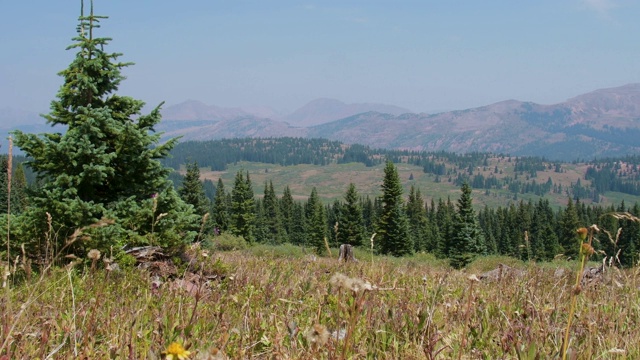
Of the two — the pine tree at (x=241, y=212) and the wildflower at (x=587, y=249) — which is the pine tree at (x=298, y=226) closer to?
the pine tree at (x=241, y=212)

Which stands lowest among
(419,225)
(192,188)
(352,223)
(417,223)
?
(419,225)

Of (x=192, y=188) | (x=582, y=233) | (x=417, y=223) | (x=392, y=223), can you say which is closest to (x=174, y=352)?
(x=582, y=233)

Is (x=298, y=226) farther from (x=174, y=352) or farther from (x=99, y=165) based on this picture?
(x=174, y=352)

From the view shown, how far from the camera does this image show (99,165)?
30.6ft

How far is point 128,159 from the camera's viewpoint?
33.7ft

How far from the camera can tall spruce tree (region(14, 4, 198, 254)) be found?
29.3 ft

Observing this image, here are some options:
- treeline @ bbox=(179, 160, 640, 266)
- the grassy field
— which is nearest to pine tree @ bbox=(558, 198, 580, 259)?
treeline @ bbox=(179, 160, 640, 266)

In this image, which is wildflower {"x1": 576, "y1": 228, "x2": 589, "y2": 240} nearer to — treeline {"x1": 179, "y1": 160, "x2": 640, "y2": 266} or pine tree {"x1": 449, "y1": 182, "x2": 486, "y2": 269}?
treeline {"x1": 179, "y1": 160, "x2": 640, "y2": 266}

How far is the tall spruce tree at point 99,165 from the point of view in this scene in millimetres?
8922

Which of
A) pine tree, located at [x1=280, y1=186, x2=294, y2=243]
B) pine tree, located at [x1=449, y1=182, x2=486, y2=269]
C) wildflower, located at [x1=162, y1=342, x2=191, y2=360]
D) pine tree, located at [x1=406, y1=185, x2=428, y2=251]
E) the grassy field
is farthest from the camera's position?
pine tree, located at [x1=280, y1=186, x2=294, y2=243]

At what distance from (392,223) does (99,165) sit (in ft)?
204

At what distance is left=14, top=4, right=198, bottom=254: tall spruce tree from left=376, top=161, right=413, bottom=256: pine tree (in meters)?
56.4

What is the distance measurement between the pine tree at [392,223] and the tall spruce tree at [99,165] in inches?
2222

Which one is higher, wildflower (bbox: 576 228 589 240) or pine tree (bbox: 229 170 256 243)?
wildflower (bbox: 576 228 589 240)
